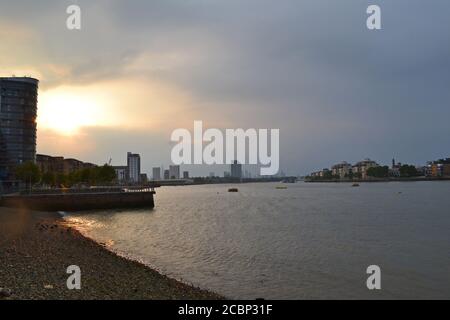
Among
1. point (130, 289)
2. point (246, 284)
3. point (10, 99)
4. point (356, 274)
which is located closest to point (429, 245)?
point (356, 274)

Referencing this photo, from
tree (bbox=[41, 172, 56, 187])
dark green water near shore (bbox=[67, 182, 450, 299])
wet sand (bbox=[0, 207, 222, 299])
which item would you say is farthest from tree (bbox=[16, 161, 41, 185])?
wet sand (bbox=[0, 207, 222, 299])

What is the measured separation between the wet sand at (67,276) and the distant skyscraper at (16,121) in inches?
4410

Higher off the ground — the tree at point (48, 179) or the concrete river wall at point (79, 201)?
the tree at point (48, 179)

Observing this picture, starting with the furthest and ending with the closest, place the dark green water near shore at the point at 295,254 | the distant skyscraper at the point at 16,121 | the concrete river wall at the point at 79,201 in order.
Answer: the distant skyscraper at the point at 16,121, the concrete river wall at the point at 79,201, the dark green water near shore at the point at 295,254

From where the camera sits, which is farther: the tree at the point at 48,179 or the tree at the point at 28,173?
the tree at the point at 48,179

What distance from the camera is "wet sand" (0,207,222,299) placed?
52.8 feet

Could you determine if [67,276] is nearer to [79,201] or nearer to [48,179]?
[79,201]

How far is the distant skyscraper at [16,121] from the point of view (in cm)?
13112

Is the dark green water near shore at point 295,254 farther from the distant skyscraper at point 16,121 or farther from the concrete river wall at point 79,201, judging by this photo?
the distant skyscraper at point 16,121

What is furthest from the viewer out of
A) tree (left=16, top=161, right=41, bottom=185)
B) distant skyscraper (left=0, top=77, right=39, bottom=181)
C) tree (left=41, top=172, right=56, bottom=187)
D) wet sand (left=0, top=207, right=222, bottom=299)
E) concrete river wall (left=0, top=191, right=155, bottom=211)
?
distant skyscraper (left=0, top=77, right=39, bottom=181)

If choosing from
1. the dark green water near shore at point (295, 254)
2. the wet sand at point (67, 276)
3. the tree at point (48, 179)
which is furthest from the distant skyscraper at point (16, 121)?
the wet sand at point (67, 276)

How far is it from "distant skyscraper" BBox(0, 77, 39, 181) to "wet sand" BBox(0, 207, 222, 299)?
368 feet

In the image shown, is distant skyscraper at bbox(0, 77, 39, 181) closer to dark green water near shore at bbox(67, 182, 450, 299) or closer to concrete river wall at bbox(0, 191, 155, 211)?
concrete river wall at bbox(0, 191, 155, 211)

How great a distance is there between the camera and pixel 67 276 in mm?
19688
